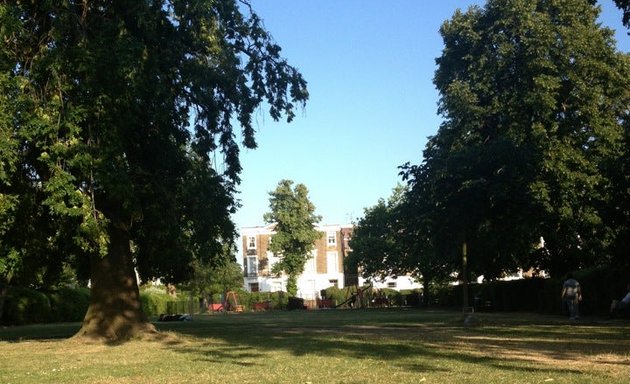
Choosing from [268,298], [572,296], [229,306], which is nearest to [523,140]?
[572,296]

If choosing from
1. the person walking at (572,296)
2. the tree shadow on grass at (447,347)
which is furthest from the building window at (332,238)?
the tree shadow on grass at (447,347)

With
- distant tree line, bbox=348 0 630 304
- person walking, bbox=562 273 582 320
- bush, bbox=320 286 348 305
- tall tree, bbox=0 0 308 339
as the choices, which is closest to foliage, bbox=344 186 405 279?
bush, bbox=320 286 348 305

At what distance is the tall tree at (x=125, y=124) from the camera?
51.6 ft

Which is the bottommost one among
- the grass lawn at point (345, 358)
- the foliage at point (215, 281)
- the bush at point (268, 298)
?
the grass lawn at point (345, 358)

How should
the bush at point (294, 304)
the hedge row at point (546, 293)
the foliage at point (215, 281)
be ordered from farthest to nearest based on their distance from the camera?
the bush at point (294, 304)
the foliage at point (215, 281)
the hedge row at point (546, 293)

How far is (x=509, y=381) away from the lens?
9227mm

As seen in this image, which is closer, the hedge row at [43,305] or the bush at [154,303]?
the hedge row at [43,305]

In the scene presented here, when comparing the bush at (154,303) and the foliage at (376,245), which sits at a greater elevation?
the foliage at (376,245)

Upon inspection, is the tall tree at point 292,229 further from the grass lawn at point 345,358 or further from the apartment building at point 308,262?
the grass lawn at point 345,358

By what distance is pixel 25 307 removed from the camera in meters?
37.1

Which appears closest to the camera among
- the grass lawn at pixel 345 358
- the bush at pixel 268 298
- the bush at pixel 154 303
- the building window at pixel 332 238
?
the grass lawn at pixel 345 358

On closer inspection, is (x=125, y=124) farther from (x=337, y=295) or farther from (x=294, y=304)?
(x=337, y=295)

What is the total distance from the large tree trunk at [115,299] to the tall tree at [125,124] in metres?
0.03

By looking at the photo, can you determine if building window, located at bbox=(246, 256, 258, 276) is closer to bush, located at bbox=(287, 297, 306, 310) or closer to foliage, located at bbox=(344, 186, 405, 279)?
foliage, located at bbox=(344, 186, 405, 279)
